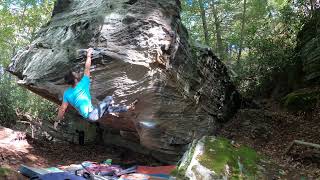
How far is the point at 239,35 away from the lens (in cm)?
1914

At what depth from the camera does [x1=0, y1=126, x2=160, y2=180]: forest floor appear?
31.9 feet

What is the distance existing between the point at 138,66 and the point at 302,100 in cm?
583

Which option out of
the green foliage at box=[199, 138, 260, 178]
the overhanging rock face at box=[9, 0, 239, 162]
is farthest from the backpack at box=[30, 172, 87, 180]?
the overhanging rock face at box=[9, 0, 239, 162]

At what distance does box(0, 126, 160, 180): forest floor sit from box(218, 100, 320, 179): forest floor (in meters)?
2.87

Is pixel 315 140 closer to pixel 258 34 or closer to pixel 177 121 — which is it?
pixel 177 121

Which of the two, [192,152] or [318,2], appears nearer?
[192,152]

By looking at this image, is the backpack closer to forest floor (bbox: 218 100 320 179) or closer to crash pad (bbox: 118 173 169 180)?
crash pad (bbox: 118 173 169 180)

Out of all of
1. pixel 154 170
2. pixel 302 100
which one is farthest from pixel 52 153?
pixel 302 100

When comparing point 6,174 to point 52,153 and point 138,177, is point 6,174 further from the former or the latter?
point 52,153

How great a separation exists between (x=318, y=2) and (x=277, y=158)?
26.7 feet

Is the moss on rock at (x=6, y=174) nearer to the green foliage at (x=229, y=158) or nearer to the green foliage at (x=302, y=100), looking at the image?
the green foliage at (x=229, y=158)

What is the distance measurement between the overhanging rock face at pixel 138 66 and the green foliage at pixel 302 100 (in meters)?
2.52

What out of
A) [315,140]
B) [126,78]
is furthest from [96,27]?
[315,140]

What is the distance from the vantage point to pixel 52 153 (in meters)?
11.2
